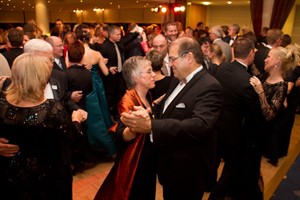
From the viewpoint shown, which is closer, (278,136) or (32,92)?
(32,92)

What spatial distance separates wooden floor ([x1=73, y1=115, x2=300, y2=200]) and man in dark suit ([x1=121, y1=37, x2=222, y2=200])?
1.27 meters

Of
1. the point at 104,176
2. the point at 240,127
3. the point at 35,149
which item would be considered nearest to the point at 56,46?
the point at 104,176

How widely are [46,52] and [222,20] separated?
13.1 meters

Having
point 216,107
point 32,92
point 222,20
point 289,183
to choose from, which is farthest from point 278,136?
point 222,20

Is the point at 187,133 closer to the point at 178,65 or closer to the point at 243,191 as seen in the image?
the point at 178,65

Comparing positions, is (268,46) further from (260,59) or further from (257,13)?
(257,13)

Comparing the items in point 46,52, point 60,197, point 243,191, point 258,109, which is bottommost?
point 243,191

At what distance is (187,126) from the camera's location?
149 centimetres

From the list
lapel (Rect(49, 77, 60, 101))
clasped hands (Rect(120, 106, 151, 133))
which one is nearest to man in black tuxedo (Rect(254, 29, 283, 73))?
lapel (Rect(49, 77, 60, 101))

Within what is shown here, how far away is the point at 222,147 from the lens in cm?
255

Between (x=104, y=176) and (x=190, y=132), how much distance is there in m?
2.02

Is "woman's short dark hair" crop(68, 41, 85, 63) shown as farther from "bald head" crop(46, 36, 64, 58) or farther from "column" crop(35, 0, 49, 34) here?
"column" crop(35, 0, 49, 34)

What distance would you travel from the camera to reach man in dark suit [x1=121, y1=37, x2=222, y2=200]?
4.90 ft

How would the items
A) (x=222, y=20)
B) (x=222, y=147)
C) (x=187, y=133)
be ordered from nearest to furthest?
(x=187, y=133)
(x=222, y=147)
(x=222, y=20)
